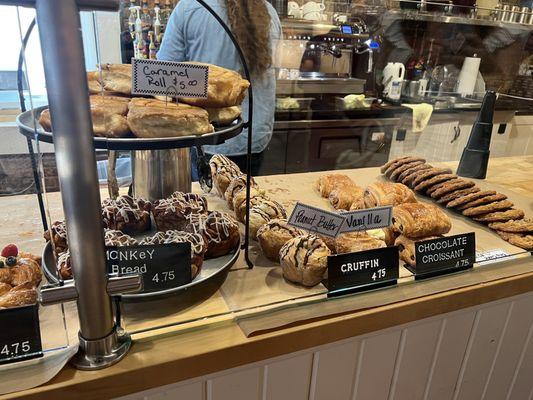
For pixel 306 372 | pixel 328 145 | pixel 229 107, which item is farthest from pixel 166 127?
pixel 328 145

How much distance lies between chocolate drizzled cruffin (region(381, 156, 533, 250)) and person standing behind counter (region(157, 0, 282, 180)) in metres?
0.62

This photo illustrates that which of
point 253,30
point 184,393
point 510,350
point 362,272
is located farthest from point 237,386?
point 253,30

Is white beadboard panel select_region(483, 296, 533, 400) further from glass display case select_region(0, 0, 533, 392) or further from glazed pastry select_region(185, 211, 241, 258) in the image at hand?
glazed pastry select_region(185, 211, 241, 258)

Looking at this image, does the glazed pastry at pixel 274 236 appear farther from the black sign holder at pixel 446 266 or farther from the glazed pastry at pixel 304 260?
the black sign holder at pixel 446 266

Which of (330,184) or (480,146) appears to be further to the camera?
(480,146)

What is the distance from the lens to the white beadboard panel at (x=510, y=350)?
3.59 feet

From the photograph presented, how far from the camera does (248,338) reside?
2.40 feet

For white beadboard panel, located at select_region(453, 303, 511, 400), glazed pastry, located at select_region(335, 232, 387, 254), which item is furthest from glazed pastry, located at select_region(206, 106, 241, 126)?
white beadboard panel, located at select_region(453, 303, 511, 400)

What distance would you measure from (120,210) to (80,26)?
462 millimetres

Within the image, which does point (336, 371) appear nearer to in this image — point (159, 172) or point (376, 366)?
point (376, 366)

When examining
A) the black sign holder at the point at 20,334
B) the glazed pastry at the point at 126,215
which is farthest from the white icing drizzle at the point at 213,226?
the black sign holder at the point at 20,334

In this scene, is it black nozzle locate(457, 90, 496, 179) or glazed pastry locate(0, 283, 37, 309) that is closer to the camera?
glazed pastry locate(0, 283, 37, 309)

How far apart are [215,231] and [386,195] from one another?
0.57 m

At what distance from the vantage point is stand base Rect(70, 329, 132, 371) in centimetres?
63
